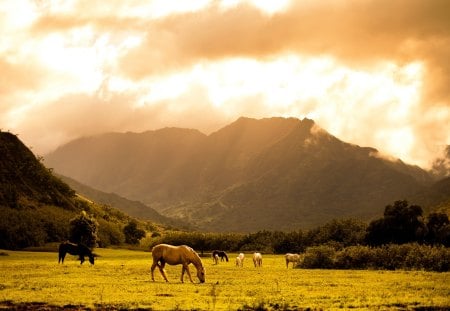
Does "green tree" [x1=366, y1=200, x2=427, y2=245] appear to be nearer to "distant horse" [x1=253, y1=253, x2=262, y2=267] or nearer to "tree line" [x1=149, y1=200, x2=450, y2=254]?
"tree line" [x1=149, y1=200, x2=450, y2=254]

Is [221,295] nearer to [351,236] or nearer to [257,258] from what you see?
[257,258]

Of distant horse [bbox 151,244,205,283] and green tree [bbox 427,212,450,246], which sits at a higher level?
green tree [bbox 427,212,450,246]

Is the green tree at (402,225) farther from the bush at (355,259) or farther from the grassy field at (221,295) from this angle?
the grassy field at (221,295)

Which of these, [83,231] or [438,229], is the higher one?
[438,229]

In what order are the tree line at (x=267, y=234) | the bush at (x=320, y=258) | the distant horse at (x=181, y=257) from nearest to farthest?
the distant horse at (x=181, y=257) < the bush at (x=320, y=258) < the tree line at (x=267, y=234)

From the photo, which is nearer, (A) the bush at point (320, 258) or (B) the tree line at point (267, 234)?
(A) the bush at point (320, 258)

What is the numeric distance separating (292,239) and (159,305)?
114 meters

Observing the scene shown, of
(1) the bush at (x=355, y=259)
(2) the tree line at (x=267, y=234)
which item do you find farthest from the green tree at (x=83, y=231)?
(1) the bush at (x=355, y=259)

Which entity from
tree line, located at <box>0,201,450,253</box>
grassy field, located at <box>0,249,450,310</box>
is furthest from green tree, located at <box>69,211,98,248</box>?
grassy field, located at <box>0,249,450,310</box>

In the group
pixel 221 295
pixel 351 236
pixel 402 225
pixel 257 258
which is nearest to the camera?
pixel 221 295

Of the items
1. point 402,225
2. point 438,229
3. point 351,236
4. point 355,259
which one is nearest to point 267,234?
point 351,236

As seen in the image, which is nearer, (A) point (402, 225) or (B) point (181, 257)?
(B) point (181, 257)

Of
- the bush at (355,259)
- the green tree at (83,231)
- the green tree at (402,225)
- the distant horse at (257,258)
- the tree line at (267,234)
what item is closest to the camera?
the bush at (355,259)

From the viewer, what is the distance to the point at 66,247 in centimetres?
6319
